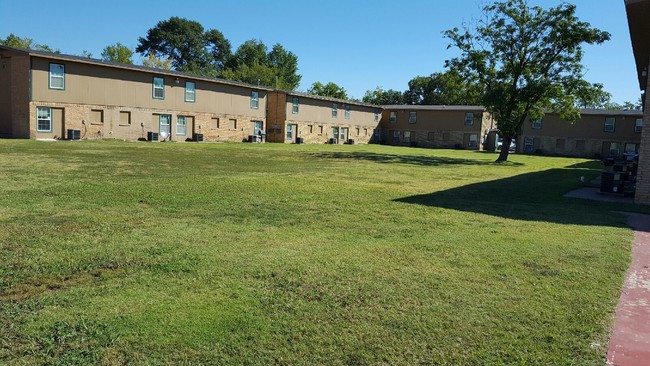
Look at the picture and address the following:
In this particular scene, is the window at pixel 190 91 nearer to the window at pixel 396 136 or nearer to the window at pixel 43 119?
the window at pixel 43 119

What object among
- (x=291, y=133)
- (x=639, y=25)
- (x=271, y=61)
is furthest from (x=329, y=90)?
(x=639, y=25)

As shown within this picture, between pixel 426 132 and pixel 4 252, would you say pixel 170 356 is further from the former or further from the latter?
pixel 426 132

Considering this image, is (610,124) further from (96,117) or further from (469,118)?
(96,117)

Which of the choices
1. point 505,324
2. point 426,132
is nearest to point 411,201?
point 505,324

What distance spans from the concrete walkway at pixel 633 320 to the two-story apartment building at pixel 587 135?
4966 cm

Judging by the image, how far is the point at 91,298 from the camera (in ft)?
14.7

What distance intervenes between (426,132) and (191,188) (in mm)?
53313

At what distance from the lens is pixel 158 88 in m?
38.1

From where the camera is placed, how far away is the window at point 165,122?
127 feet

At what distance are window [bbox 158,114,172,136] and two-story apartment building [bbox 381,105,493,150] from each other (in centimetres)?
3232

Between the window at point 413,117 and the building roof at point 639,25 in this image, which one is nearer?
the building roof at point 639,25

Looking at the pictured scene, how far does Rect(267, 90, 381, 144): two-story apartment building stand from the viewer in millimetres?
49688

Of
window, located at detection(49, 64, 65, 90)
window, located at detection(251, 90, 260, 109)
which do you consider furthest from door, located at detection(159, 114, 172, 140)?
window, located at detection(251, 90, 260, 109)

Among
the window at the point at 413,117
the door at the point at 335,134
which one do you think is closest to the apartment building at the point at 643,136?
the door at the point at 335,134
